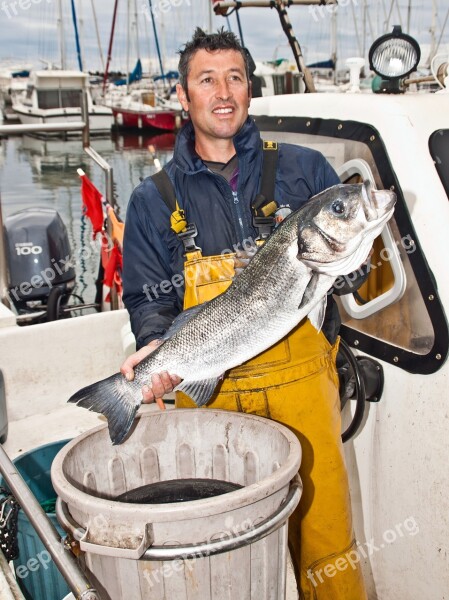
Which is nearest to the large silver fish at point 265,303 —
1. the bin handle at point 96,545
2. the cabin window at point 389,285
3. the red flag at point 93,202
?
the bin handle at point 96,545

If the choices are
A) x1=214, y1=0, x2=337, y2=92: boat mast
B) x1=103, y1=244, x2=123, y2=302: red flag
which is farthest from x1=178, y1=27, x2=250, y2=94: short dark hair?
x1=103, y1=244, x2=123, y2=302: red flag

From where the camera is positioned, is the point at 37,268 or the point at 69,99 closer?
the point at 37,268

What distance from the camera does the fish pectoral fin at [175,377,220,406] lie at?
2.66 metres

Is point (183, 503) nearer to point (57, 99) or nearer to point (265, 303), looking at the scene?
point (265, 303)

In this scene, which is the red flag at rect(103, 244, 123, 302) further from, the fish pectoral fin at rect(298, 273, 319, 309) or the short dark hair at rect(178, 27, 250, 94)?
the fish pectoral fin at rect(298, 273, 319, 309)

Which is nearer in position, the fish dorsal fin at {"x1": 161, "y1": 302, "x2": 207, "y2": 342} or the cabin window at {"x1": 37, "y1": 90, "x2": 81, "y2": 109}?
the fish dorsal fin at {"x1": 161, "y1": 302, "x2": 207, "y2": 342}

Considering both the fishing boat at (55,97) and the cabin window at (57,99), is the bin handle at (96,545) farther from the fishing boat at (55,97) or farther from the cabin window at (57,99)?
the cabin window at (57,99)

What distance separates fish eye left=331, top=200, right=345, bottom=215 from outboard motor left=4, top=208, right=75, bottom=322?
189 inches

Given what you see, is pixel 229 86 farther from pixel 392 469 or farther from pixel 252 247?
pixel 392 469

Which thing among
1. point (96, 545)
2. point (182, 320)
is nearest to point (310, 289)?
point (182, 320)

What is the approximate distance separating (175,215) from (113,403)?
2.88 feet

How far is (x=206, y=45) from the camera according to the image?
3.02 meters

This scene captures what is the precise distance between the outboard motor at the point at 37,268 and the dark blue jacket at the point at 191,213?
12.5 feet

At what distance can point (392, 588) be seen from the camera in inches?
123
